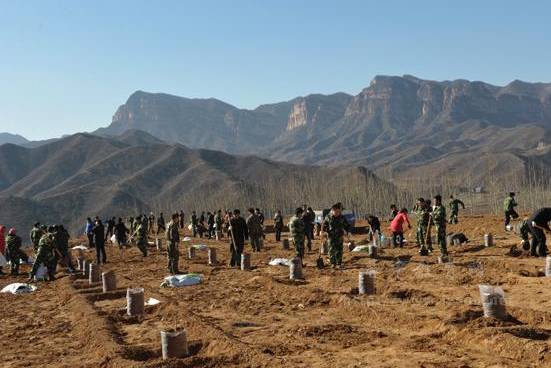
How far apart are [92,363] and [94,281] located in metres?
9.49

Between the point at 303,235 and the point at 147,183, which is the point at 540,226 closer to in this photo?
the point at 303,235

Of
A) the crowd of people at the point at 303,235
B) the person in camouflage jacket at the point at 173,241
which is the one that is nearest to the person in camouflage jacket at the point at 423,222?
the crowd of people at the point at 303,235

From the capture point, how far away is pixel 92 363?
8195mm

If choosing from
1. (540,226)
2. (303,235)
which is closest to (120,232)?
(303,235)

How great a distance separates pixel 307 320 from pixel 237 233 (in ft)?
25.3

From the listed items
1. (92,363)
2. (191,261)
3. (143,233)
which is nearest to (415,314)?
(92,363)

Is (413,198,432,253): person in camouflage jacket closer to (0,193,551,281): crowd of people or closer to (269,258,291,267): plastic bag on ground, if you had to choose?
(0,193,551,281): crowd of people

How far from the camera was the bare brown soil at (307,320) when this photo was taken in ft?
24.9

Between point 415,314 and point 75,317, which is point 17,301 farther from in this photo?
point 415,314

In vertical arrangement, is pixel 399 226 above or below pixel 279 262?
above

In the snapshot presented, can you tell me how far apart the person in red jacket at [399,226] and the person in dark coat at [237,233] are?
5771mm

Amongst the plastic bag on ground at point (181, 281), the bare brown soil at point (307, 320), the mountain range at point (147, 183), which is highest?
the mountain range at point (147, 183)

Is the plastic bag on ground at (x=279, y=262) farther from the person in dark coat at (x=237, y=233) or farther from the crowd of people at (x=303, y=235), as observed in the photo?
the person in dark coat at (x=237, y=233)

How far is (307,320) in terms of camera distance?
1022 cm
